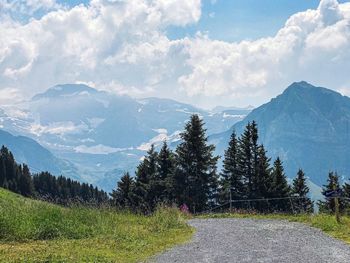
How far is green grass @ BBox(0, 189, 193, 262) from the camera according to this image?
50.7 ft

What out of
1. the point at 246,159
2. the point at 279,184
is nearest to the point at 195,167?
the point at 246,159

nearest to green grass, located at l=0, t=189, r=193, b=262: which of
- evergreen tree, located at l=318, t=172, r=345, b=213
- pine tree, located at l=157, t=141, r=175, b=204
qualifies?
evergreen tree, located at l=318, t=172, r=345, b=213

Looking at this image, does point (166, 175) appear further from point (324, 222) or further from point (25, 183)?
point (25, 183)

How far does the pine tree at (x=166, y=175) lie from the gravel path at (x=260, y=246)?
1115 inches

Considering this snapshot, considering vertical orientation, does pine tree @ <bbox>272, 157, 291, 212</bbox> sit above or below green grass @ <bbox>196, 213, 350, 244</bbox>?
above

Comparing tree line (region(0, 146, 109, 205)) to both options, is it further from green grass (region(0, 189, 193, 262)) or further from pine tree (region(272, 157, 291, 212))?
green grass (region(0, 189, 193, 262))

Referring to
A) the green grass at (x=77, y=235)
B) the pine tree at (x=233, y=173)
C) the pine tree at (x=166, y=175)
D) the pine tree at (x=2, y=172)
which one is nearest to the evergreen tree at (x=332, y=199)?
the green grass at (x=77, y=235)

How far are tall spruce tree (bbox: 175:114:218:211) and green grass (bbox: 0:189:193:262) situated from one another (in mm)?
28921

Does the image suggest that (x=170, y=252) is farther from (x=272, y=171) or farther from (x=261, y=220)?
(x=272, y=171)

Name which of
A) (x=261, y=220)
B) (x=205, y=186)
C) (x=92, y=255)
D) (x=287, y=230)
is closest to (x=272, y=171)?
(x=205, y=186)

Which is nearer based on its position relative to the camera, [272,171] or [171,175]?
[171,175]

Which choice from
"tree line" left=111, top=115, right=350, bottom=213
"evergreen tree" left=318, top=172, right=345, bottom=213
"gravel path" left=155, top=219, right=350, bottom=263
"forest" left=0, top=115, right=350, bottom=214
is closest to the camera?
"gravel path" left=155, top=219, right=350, bottom=263

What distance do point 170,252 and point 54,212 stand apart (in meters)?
5.87

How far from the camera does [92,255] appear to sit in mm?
15359
